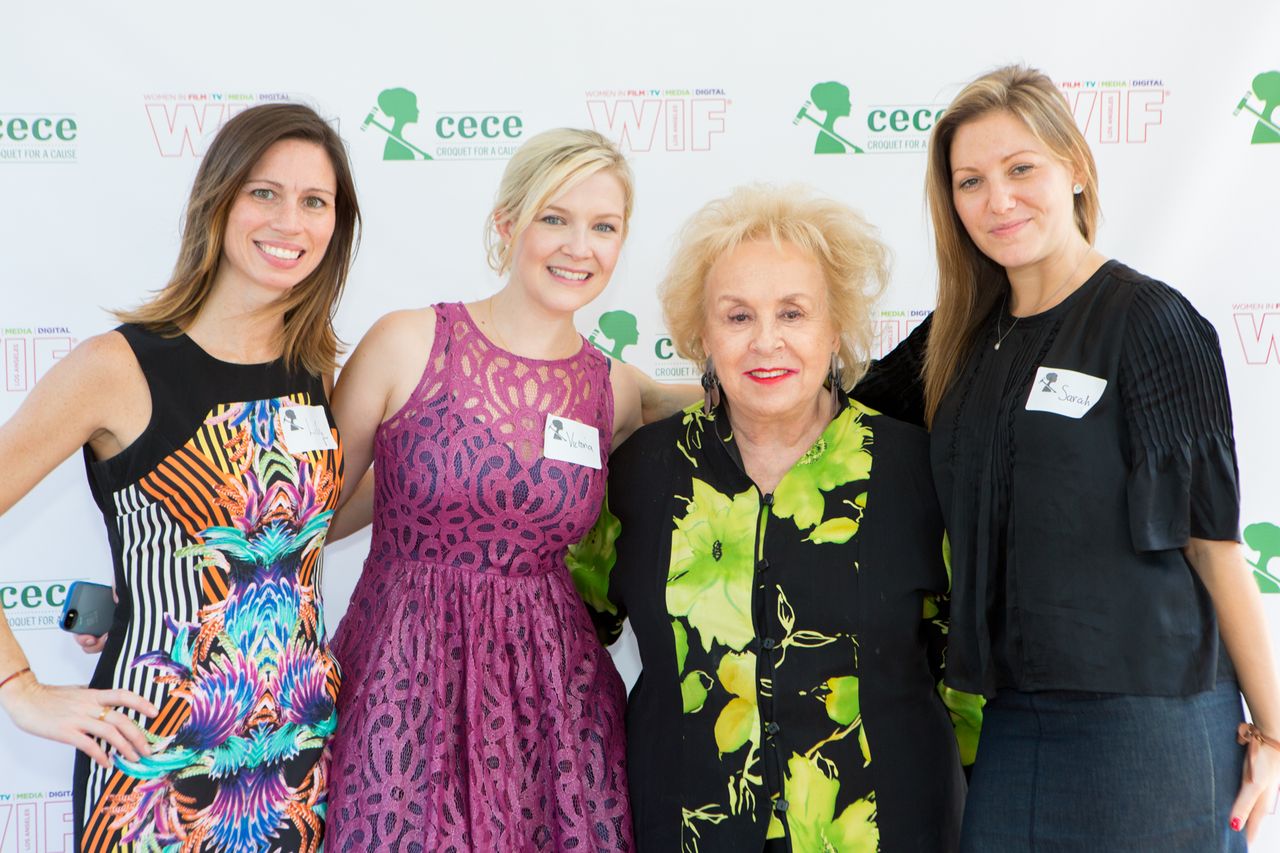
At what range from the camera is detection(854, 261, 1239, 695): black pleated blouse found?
146cm

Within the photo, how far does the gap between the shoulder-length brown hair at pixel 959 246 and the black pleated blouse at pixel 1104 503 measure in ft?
0.70

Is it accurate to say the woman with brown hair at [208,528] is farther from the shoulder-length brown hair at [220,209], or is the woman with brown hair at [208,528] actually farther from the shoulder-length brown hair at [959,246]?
the shoulder-length brown hair at [959,246]

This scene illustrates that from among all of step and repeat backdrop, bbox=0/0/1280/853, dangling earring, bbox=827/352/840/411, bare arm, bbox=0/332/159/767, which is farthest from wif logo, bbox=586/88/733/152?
bare arm, bbox=0/332/159/767

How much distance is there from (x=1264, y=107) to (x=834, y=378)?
5.31 feet

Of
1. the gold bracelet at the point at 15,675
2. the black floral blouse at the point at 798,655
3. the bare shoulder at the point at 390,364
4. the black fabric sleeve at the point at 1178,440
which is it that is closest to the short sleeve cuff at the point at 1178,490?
the black fabric sleeve at the point at 1178,440

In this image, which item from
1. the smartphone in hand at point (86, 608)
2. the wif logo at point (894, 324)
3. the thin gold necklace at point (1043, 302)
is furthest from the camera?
the wif logo at point (894, 324)

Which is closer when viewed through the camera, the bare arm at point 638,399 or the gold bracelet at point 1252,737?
the gold bracelet at point 1252,737

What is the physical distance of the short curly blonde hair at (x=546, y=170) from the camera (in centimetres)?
177

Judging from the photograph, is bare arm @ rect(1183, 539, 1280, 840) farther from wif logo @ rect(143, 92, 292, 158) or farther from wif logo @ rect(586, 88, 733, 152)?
wif logo @ rect(143, 92, 292, 158)

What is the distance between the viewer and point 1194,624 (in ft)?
4.94

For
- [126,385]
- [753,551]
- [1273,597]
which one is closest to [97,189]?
[126,385]

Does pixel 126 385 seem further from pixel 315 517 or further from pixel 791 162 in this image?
pixel 791 162

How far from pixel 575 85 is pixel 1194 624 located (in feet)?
6.45

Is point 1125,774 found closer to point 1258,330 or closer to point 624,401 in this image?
point 624,401
